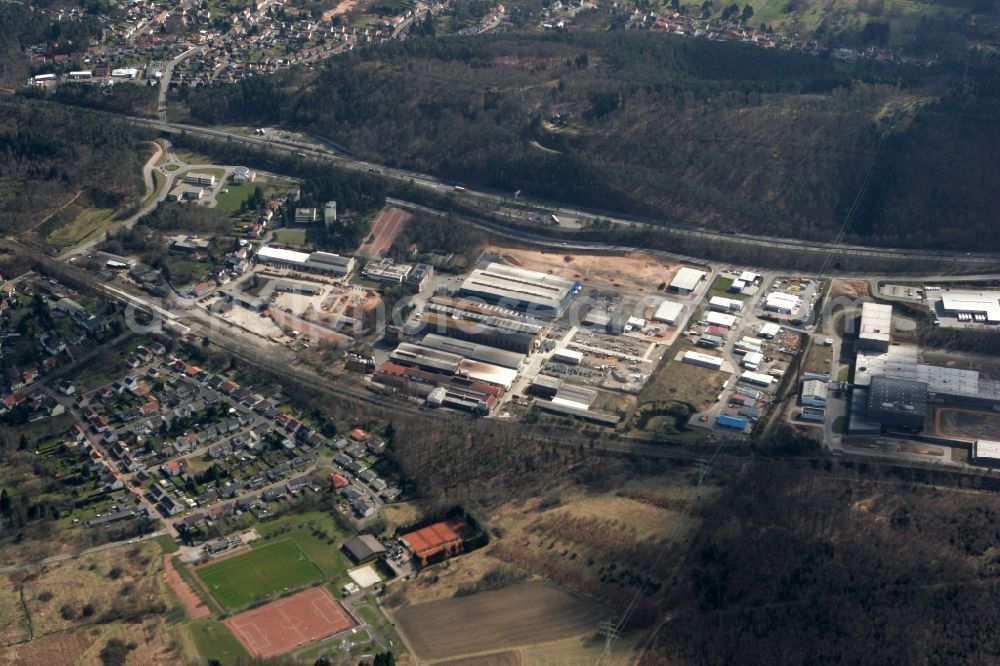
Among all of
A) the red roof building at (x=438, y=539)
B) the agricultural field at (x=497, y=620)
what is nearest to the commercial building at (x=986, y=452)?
the agricultural field at (x=497, y=620)

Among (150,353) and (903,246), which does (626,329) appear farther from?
(150,353)

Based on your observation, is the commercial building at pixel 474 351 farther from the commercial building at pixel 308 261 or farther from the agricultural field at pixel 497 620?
the agricultural field at pixel 497 620

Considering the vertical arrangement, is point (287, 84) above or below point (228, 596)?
above

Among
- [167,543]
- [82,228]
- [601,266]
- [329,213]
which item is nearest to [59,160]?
[82,228]

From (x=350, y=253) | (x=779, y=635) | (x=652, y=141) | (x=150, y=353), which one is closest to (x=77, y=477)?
(x=150, y=353)

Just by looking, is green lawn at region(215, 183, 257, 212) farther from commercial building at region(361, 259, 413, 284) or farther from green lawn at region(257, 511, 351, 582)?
green lawn at region(257, 511, 351, 582)

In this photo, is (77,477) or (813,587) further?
(77,477)
